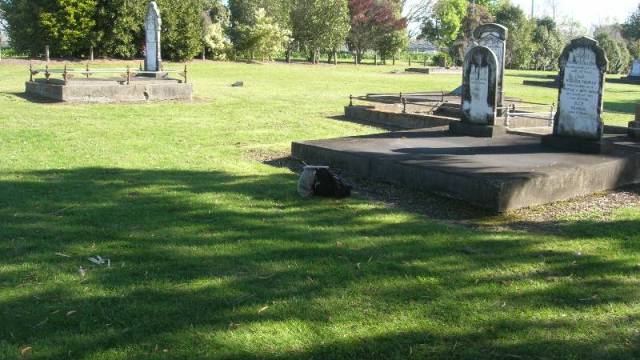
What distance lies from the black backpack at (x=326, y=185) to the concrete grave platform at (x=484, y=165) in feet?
3.43

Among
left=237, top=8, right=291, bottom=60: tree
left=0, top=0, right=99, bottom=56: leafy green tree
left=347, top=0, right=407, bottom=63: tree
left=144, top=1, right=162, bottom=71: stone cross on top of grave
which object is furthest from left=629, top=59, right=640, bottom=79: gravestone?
left=0, top=0, right=99, bottom=56: leafy green tree

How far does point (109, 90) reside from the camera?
18984mm

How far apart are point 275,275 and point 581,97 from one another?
617 centimetres

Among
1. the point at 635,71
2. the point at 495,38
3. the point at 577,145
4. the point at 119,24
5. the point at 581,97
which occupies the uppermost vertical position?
the point at 119,24

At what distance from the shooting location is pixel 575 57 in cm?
938

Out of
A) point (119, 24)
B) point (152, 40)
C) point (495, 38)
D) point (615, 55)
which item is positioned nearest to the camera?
point (495, 38)

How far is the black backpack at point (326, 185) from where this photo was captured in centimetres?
780

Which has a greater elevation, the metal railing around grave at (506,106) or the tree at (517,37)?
the tree at (517,37)

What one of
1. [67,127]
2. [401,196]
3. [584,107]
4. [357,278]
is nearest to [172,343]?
[357,278]

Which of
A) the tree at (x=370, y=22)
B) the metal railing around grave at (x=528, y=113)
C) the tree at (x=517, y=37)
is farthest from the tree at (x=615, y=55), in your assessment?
the metal railing around grave at (x=528, y=113)

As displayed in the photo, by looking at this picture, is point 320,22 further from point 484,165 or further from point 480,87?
point 484,165

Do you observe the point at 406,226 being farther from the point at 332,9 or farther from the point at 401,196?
the point at 332,9

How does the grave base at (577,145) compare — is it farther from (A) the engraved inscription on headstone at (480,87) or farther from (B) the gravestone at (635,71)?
(B) the gravestone at (635,71)

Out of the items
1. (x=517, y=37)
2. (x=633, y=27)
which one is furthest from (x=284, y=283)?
(x=633, y=27)
